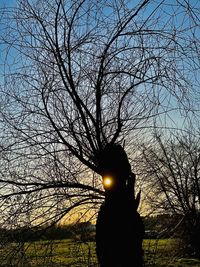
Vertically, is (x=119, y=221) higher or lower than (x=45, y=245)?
higher

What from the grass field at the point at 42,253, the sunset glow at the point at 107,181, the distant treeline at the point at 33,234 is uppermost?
the sunset glow at the point at 107,181

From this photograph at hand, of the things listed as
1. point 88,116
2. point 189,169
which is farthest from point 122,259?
point 189,169

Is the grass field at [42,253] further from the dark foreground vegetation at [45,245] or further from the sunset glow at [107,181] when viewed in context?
the sunset glow at [107,181]

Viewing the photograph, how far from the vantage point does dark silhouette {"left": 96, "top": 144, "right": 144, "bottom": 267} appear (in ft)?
10.4

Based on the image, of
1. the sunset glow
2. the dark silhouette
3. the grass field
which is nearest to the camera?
the dark silhouette

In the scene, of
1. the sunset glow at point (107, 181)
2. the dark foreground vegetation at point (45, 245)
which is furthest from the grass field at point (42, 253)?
the sunset glow at point (107, 181)

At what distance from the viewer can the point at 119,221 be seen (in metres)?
3.25

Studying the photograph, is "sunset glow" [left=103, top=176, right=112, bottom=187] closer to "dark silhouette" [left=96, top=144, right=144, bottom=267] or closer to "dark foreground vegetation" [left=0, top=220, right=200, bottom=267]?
"dark silhouette" [left=96, top=144, right=144, bottom=267]

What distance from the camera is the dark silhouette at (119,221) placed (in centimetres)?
318

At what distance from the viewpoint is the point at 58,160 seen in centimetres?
418

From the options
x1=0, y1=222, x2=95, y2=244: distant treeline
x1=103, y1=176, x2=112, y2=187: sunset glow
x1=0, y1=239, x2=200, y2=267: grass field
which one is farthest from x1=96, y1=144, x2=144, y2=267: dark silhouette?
x1=0, y1=222, x2=95, y2=244: distant treeline

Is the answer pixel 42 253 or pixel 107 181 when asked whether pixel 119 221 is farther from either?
pixel 42 253

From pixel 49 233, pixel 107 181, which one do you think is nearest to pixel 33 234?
pixel 49 233

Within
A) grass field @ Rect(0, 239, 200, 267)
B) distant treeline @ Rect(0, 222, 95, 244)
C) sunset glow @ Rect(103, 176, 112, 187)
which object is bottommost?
grass field @ Rect(0, 239, 200, 267)
